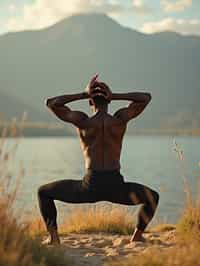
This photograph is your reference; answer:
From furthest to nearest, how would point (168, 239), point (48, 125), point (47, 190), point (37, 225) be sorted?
point (37, 225) < point (168, 239) < point (47, 190) < point (48, 125)

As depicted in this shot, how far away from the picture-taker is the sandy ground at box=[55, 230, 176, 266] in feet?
17.6

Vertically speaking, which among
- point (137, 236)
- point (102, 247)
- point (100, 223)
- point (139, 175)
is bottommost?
point (139, 175)

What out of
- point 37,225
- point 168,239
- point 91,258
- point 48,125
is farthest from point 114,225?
point 48,125

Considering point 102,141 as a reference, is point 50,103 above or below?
above

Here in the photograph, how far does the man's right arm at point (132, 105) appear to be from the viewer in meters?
6.02

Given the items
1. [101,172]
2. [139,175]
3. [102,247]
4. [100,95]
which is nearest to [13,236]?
[101,172]

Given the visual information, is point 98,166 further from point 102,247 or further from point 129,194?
point 102,247

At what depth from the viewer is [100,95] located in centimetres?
604

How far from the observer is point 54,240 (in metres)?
6.06

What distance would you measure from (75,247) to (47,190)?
2.70 ft

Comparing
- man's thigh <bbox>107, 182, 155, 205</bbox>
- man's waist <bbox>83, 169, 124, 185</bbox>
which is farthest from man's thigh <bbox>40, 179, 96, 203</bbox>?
man's thigh <bbox>107, 182, 155, 205</bbox>

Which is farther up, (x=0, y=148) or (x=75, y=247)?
(x=0, y=148)

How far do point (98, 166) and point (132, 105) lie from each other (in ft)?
2.74

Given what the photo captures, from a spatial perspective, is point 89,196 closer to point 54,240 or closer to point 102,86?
point 54,240
